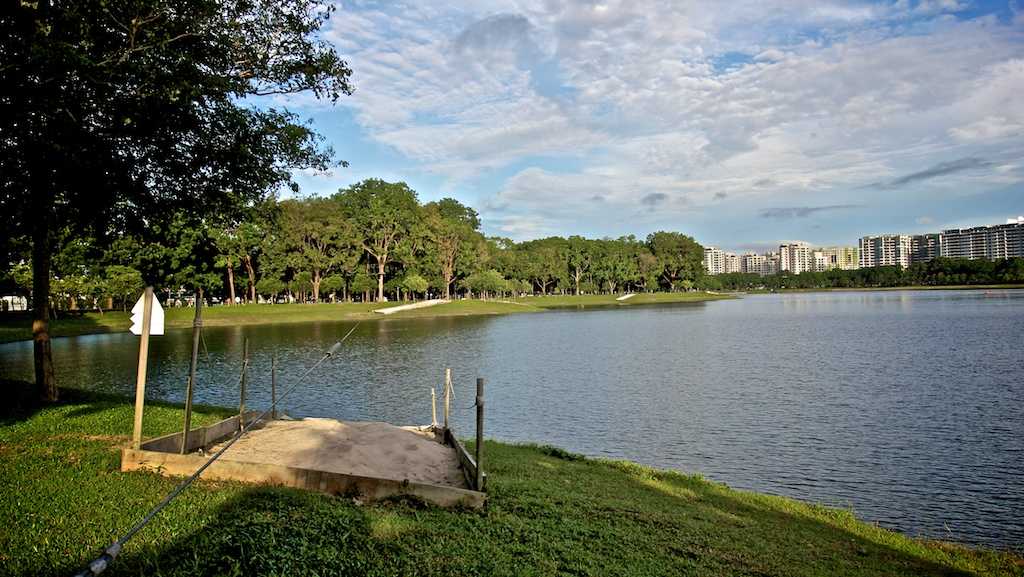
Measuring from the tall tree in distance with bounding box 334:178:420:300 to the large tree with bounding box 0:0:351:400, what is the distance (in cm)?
7074

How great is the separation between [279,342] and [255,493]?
41.6 meters

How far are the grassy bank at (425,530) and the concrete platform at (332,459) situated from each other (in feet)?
A: 1.12

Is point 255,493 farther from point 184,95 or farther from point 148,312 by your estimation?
point 184,95

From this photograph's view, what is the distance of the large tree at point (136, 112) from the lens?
10.9m

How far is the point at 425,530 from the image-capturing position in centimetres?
784

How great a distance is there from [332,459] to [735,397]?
18.7m

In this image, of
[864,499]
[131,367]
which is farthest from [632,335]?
[864,499]

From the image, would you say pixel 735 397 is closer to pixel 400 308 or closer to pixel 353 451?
pixel 353 451

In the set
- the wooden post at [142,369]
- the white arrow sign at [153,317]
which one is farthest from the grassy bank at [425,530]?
the white arrow sign at [153,317]

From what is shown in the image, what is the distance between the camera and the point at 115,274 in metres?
65.8

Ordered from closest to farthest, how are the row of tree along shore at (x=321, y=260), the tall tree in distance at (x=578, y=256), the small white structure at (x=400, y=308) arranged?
the row of tree along shore at (x=321, y=260)
the small white structure at (x=400, y=308)
the tall tree in distance at (x=578, y=256)

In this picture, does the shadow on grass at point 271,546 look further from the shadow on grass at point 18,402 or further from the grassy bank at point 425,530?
→ the shadow on grass at point 18,402

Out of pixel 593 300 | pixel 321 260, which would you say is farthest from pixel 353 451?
pixel 593 300

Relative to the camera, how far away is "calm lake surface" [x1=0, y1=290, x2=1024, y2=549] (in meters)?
15.3
